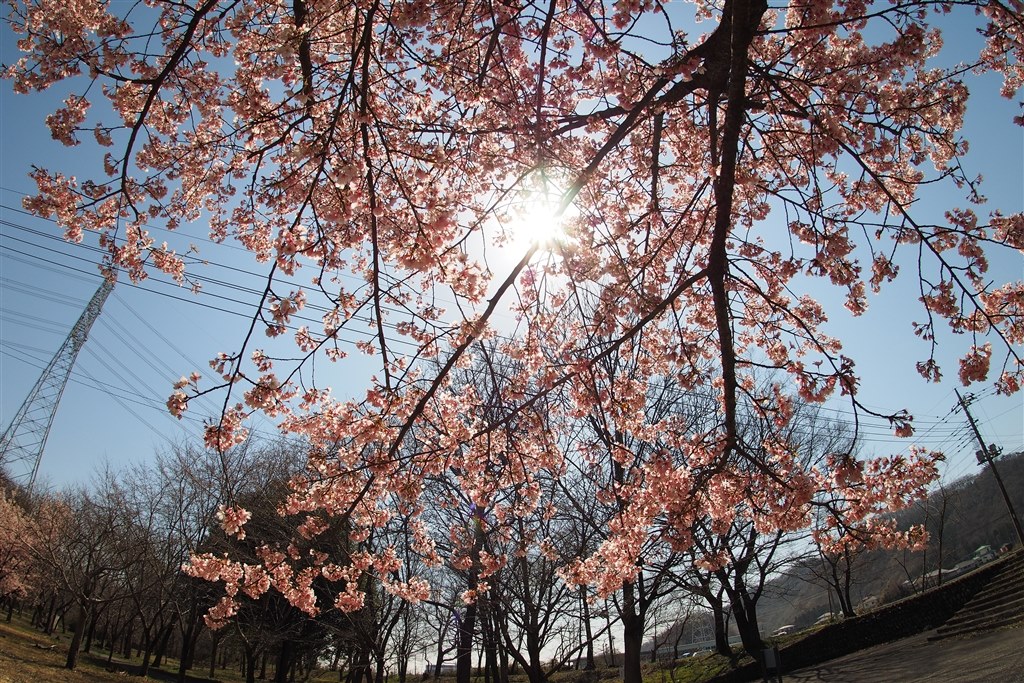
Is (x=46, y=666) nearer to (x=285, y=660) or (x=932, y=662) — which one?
(x=285, y=660)

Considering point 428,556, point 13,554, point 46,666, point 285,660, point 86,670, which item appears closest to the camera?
point 428,556

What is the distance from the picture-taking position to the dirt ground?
9023 millimetres

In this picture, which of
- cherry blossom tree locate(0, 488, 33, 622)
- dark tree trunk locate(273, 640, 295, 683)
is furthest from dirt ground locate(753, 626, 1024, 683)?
cherry blossom tree locate(0, 488, 33, 622)

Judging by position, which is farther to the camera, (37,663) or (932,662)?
(37,663)

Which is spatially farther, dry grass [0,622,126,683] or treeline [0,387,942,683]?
dry grass [0,622,126,683]

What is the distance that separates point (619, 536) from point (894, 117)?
4.79 meters

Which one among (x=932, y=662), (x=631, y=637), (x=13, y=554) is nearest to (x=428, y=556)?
(x=631, y=637)

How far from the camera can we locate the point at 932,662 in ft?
40.5

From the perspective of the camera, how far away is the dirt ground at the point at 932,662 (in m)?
9.02

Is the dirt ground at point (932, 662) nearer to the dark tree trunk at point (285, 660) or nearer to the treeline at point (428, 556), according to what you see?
the treeline at point (428, 556)

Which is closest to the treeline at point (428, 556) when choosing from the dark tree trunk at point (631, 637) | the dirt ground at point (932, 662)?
the dark tree trunk at point (631, 637)

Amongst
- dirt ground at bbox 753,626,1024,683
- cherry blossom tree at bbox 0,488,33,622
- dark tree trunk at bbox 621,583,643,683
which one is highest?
cherry blossom tree at bbox 0,488,33,622

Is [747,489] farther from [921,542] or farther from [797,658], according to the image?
[797,658]

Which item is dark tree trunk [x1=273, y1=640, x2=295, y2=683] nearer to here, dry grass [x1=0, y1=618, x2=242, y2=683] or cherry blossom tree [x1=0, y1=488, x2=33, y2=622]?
dry grass [x1=0, y1=618, x2=242, y2=683]
